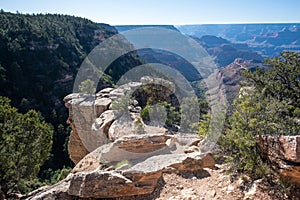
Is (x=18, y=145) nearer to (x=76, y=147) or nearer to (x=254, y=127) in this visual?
(x=76, y=147)

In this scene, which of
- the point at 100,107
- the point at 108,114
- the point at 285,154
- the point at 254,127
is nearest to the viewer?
the point at 285,154

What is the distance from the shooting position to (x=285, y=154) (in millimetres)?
6461

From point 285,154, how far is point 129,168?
508 cm

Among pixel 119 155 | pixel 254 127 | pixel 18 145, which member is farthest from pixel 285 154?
pixel 18 145

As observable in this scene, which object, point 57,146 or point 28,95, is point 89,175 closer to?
point 57,146

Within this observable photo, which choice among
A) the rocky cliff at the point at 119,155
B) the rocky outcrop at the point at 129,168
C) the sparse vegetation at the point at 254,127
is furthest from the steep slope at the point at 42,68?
the sparse vegetation at the point at 254,127

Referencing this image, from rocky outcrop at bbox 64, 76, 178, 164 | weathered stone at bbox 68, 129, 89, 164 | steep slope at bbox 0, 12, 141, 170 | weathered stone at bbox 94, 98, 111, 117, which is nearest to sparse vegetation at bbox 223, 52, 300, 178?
rocky outcrop at bbox 64, 76, 178, 164

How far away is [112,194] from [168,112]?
39.0 ft

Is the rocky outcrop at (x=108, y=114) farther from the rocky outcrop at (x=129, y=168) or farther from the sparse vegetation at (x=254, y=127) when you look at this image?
the sparse vegetation at (x=254, y=127)

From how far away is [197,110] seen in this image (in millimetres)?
20438

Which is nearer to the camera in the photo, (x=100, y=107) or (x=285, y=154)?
(x=285, y=154)

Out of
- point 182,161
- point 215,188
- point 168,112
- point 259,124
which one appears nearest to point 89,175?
Result: point 182,161

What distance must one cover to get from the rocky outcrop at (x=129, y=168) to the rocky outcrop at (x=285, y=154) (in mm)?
2578

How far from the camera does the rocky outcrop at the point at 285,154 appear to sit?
245 inches
